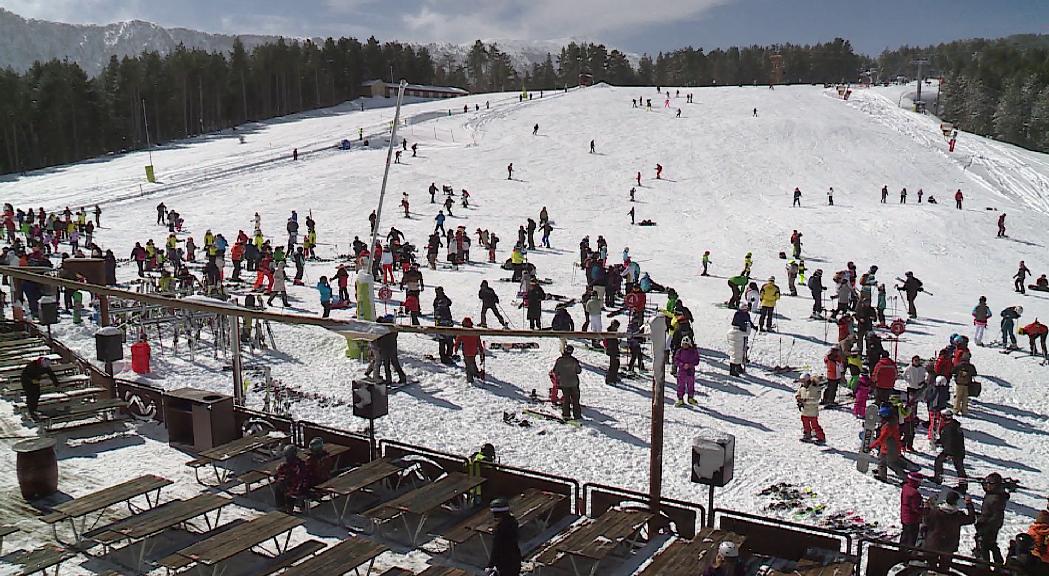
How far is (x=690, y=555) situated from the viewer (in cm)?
721

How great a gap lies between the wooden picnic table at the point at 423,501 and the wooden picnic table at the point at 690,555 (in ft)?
7.51

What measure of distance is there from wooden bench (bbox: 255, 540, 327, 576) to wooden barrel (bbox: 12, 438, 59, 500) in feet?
11.6

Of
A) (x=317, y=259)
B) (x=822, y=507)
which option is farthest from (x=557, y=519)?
(x=317, y=259)

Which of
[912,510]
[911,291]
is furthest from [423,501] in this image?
[911,291]

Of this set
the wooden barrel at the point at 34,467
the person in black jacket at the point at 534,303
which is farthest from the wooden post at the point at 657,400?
the person in black jacket at the point at 534,303

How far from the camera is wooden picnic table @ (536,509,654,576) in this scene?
727 cm

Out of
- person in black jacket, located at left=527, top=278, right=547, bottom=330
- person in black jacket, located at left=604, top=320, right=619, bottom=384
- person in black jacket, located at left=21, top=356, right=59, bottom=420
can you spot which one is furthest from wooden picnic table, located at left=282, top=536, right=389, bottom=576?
person in black jacket, located at left=527, top=278, right=547, bottom=330

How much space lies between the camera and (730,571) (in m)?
6.39

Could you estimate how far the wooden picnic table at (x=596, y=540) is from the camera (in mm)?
7266

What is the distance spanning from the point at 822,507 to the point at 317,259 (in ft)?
71.7

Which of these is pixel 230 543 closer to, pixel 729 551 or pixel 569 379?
pixel 729 551

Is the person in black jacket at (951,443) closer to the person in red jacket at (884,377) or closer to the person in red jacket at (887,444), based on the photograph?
the person in red jacket at (887,444)

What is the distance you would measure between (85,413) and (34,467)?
205 cm

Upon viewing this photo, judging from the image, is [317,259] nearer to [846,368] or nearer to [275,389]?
[275,389]
